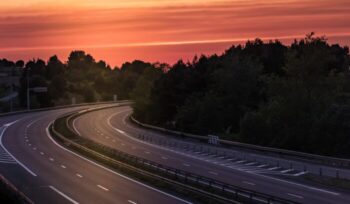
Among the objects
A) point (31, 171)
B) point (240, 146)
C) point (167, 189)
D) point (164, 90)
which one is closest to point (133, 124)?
point (164, 90)

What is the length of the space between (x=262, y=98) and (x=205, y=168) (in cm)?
5003

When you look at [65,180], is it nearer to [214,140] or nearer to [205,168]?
[205,168]

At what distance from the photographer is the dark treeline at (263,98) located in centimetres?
6673

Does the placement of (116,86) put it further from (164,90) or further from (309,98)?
(309,98)

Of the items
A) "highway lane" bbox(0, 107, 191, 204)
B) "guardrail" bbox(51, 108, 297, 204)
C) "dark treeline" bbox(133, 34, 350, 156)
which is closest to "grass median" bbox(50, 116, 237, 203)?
"guardrail" bbox(51, 108, 297, 204)

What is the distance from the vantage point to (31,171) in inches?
1796

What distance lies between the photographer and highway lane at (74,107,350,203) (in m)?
33.8

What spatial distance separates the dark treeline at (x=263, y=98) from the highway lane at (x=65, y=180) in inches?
986

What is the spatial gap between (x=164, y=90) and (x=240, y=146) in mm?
43120

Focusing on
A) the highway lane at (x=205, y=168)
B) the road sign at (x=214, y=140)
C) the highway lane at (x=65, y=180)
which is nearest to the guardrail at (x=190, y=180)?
the highway lane at (x=65, y=180)

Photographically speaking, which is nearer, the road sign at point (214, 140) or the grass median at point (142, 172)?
the grass median at point (142, 172)

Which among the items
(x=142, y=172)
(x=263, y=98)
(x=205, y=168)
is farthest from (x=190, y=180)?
(x=263, y=98)

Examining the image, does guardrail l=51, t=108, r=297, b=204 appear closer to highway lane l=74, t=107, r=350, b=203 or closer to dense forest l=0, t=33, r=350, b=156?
highway lane l=74, t=107, r=350, b=203

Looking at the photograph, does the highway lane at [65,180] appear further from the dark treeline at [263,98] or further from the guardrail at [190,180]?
the dark treeline at [263,98]
